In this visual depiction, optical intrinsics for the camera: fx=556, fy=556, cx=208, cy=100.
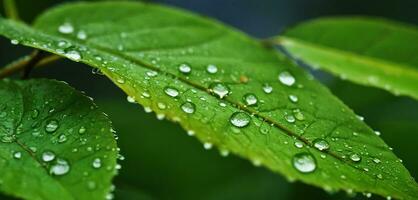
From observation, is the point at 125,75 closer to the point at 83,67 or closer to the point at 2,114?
the point at 2,114

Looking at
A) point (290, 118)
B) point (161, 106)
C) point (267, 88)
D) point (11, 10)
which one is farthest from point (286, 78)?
point (11, 10)

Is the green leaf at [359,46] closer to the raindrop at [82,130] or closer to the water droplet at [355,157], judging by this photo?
the water droplet at [355,157]

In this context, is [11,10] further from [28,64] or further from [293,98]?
[293,98]

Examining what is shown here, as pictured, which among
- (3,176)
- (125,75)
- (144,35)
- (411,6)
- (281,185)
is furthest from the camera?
(411,6)

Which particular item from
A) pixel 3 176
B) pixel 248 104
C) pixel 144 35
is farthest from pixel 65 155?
pixel 144 35

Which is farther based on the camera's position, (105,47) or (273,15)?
(273,15)

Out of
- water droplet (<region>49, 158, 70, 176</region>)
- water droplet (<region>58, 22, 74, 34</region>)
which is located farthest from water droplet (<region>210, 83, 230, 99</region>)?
water droplet (<region>58, 22, 74, 34</region>)

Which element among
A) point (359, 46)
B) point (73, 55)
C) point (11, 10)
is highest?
point (359, 46)
